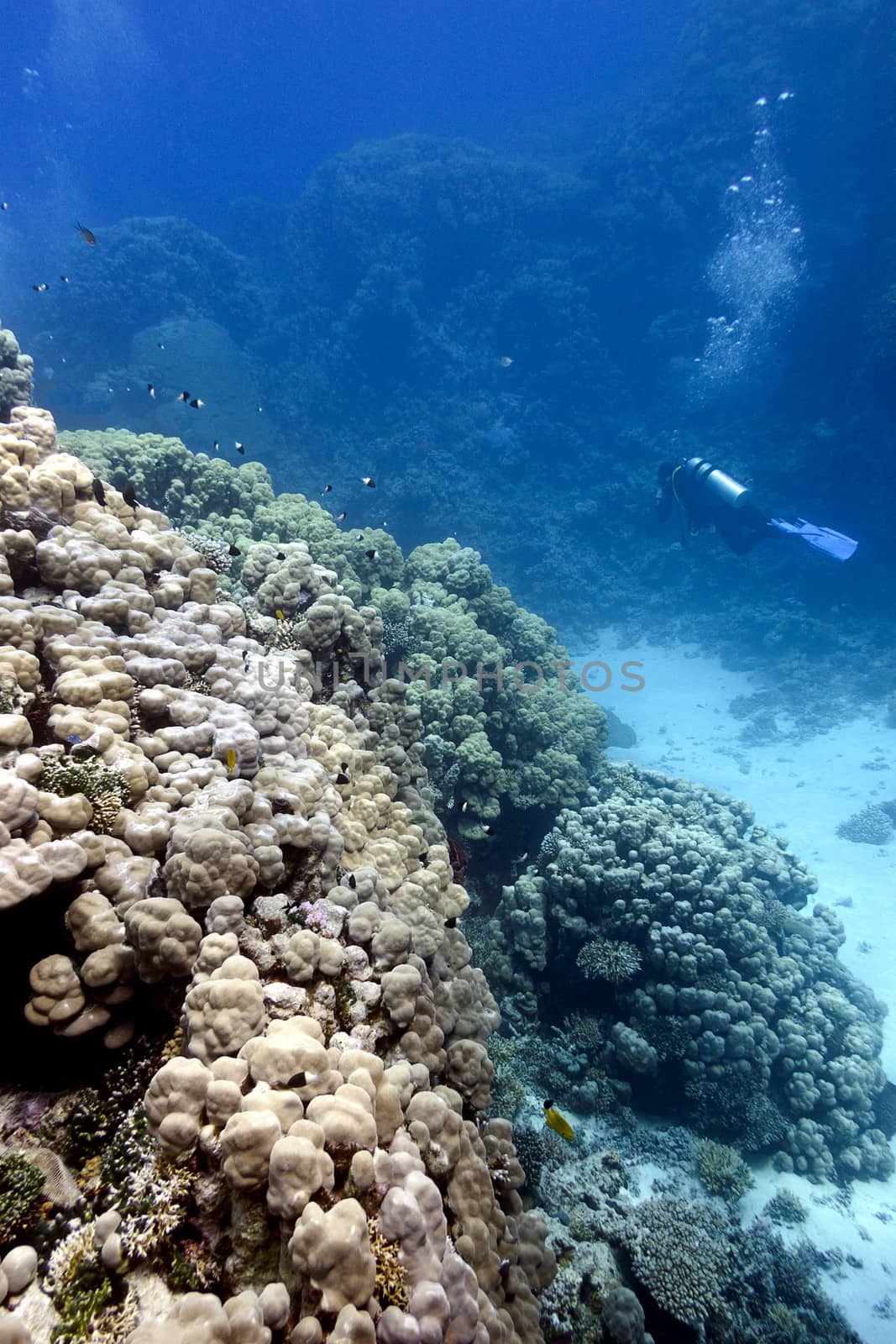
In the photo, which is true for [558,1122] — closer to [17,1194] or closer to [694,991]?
[17,1194]

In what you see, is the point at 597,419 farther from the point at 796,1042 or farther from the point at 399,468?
the point at 796,1042

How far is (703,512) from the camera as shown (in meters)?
17.0

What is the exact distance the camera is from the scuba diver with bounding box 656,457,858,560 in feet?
51.2

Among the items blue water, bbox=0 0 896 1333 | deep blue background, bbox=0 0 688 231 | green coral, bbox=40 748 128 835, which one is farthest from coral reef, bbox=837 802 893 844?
deep blue background, bbox=0 0 688 231

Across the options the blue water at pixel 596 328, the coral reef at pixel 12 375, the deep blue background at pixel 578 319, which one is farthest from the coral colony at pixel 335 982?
the deep blue background at pixel 578 319

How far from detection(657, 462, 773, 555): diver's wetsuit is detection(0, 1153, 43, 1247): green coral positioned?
1625 cm

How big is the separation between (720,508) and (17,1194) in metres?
19.0

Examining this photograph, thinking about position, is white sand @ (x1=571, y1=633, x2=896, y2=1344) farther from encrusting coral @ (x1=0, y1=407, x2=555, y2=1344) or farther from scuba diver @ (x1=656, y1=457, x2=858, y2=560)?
scuba diver @ (x1=656, y1=457, x2=858, y2=560)

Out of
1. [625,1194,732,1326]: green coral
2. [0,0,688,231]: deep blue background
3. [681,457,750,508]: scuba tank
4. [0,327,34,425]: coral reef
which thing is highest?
[0,0,688,231]: deep blue background

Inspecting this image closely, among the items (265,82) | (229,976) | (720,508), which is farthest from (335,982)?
(265,82)

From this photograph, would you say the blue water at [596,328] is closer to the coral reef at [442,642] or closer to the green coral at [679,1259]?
the coral reef at [442,642]

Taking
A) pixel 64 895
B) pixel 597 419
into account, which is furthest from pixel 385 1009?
pixel 597 419

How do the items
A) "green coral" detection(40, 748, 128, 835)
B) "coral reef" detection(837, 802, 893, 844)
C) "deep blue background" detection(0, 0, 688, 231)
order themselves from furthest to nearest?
"deep blue background" detection(0, 0, 688, 231) < "coral reef" detection(837, 802, 893, 844) < "green coral" detection(40, 748, 128, 835)

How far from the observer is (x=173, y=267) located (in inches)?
1147
